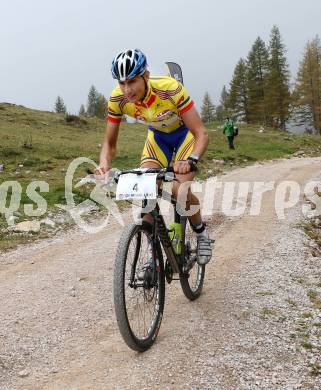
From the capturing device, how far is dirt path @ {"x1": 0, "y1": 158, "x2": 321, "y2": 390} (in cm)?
419

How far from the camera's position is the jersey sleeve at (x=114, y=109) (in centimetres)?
520

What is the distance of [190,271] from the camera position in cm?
595

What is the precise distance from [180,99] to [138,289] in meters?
2.29

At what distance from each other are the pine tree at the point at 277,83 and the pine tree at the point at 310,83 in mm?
1796

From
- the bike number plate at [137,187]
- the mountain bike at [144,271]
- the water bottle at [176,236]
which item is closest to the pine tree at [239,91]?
the water bottle at [176,236]

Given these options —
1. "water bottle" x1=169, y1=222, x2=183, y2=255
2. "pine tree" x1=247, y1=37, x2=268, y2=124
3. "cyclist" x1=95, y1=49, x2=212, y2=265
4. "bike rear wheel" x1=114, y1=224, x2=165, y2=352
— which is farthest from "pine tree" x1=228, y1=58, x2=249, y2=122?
"bike rear wheel" x1=114, y1=224, x2=165, y2=352

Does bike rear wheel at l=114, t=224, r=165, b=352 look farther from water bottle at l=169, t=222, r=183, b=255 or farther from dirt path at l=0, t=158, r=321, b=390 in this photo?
water bottle at l=169, t=222, r=183, b=255

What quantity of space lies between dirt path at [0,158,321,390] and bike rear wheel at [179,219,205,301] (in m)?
0.17

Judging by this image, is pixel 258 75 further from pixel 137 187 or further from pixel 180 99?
pixel 137 187

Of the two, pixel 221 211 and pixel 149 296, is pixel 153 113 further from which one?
pixel 221 211

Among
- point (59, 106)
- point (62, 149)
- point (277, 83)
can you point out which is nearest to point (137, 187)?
point (62, 149)

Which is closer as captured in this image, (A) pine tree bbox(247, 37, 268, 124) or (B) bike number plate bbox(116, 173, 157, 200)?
(B) bike number plate bbox(116, 173, 157, 200)

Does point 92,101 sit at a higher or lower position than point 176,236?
higher

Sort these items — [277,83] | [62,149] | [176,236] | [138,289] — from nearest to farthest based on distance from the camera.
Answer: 1. [138,289]
2. [176,236]
3. [62,149]
4. [277,83]
